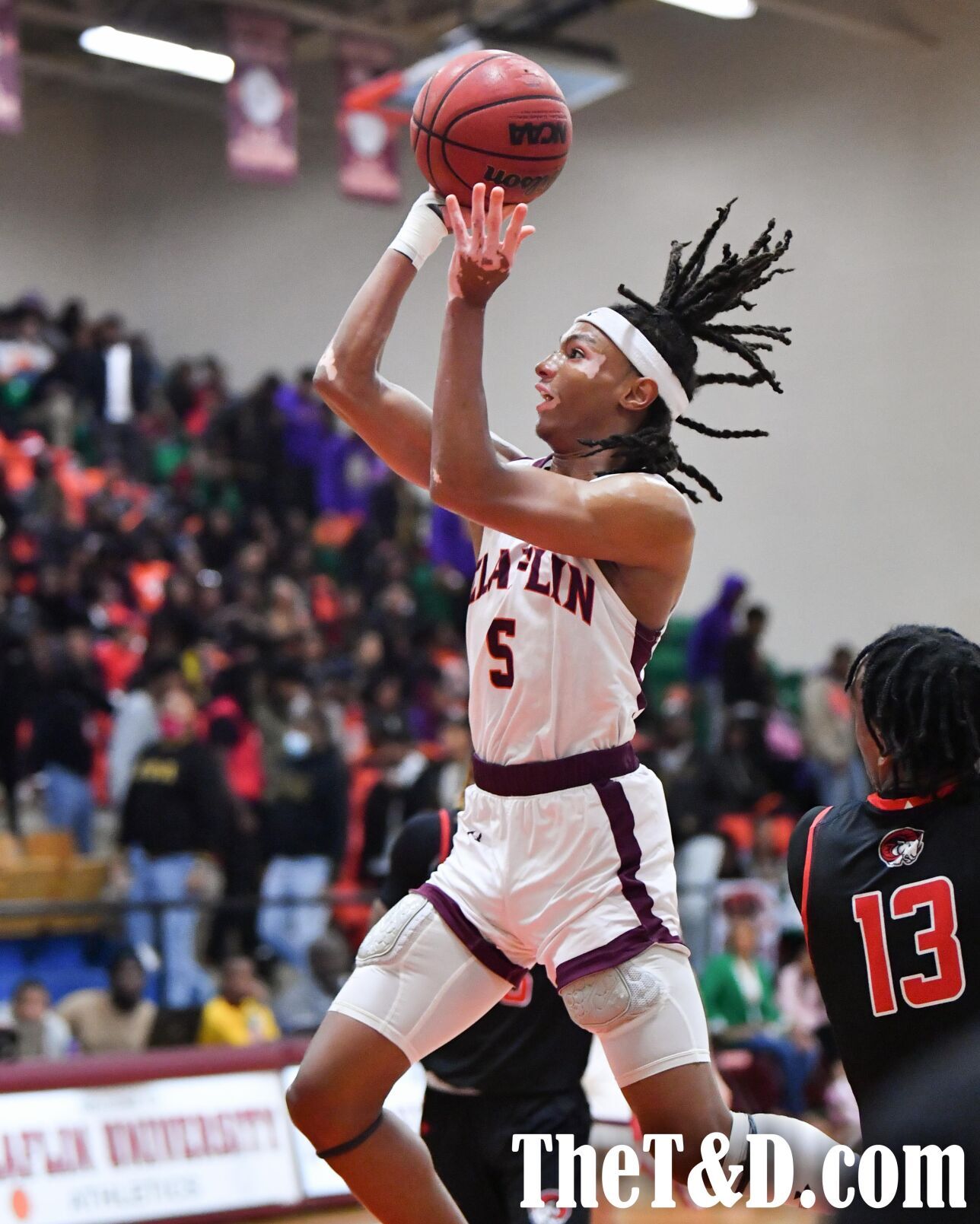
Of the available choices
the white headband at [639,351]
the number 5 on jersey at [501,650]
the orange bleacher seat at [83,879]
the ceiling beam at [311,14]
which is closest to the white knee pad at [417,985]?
the number 5 on jersey at [501,650]

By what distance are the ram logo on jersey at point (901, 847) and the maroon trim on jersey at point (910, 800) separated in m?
0.05

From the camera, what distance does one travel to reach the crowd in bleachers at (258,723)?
357 inches

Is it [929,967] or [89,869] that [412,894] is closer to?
[929,967]

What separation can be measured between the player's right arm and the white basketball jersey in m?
0.42

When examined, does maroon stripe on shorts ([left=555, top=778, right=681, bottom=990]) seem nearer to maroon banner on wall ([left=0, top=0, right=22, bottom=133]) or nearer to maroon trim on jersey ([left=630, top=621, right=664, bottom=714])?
maroon trim on jersey ([left=630, top=621, right=664, bottom=714])

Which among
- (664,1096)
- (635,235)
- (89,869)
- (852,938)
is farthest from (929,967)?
(635,235)

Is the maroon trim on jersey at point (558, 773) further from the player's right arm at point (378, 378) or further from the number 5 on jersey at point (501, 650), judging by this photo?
the player's right arm at point (378, 378)

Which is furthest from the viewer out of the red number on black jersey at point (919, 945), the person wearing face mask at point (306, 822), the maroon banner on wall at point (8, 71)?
the maroon banner on wall at point (8, 71)

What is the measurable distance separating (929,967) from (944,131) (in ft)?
38.2

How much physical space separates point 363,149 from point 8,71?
9.70ft

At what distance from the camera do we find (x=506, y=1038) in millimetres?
4121

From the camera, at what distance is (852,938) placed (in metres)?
2.76

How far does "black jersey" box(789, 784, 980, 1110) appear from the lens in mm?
2670

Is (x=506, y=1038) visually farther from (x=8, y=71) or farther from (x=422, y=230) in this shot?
(x=8, y=71)
